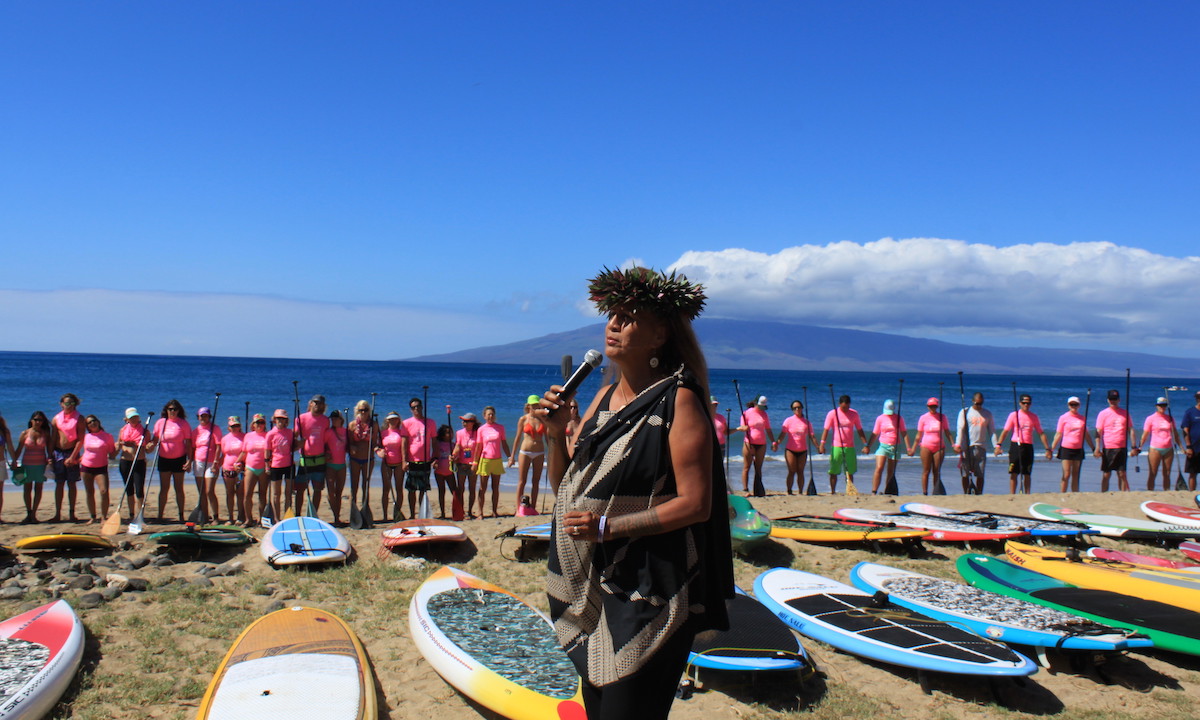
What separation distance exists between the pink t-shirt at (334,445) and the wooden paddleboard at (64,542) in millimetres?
2594

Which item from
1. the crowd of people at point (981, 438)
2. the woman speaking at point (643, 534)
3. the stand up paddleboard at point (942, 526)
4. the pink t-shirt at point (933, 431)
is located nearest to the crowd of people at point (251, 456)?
the crowd of people at point (981, 438)

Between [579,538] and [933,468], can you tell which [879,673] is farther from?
[933,468]

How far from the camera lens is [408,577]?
20.5ft

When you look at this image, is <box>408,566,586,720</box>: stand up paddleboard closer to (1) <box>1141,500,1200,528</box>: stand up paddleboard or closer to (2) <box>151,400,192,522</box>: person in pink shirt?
(2) <box>151,400,192,522</box>: person in pink shirt

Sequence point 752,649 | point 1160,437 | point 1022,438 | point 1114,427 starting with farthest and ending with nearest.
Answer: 1. point 1022,438
2. point 1160,437
3. point 1114,427
4. point 752,649

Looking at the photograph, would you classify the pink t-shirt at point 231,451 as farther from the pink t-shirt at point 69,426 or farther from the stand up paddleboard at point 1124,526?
the stand up paddleboard at point 1124,526

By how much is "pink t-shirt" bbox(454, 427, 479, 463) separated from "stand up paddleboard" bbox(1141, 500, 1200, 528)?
312 inches

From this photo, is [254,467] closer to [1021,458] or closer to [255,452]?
[255,452]

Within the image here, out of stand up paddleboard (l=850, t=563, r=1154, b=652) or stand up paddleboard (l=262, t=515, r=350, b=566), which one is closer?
stand up paddleboard (l=850, t=563, r=1154, b=652)

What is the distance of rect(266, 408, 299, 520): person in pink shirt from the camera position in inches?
337

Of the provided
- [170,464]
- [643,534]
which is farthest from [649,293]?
[170,464]

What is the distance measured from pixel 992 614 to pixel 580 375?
3.98 metres

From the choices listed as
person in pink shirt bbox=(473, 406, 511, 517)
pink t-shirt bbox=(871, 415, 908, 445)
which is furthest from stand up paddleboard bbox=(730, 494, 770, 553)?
pink t-shirt bbox=(871, 415, 908, 445)

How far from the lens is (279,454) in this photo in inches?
337
